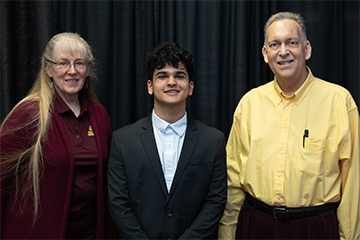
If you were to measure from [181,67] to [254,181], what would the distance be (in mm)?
760

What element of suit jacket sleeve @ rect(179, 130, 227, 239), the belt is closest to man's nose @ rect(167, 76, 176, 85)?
suit jacket sleeve @ rect(179, 130, 227, 239)

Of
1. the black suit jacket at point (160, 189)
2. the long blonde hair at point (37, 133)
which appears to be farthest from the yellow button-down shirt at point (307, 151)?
the long blonde hair at point (37, 133)

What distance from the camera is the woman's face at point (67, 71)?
1753mm

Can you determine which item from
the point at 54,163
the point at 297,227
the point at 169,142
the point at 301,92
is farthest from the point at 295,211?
the point at 54,163

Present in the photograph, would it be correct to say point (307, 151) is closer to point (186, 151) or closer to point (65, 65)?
point (186, 151)

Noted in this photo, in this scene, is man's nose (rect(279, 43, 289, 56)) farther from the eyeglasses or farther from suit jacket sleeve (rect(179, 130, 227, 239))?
the eyeglasses

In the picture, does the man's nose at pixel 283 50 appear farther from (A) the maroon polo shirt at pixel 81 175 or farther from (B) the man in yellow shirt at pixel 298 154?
(A) the maroon polo shirt at pixel 81 175

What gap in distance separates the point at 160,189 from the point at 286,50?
101cm

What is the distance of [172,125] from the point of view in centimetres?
171

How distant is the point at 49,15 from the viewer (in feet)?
7.37

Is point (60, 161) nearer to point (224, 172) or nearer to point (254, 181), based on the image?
point (224, 172)

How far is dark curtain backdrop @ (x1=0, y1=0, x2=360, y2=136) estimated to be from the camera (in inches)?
88.6

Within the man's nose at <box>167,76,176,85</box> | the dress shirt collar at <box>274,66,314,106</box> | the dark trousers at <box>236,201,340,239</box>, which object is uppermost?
the man's nose at <box>167,76,176,85</box>

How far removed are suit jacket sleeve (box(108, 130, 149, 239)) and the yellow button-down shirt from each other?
0.66 meters
